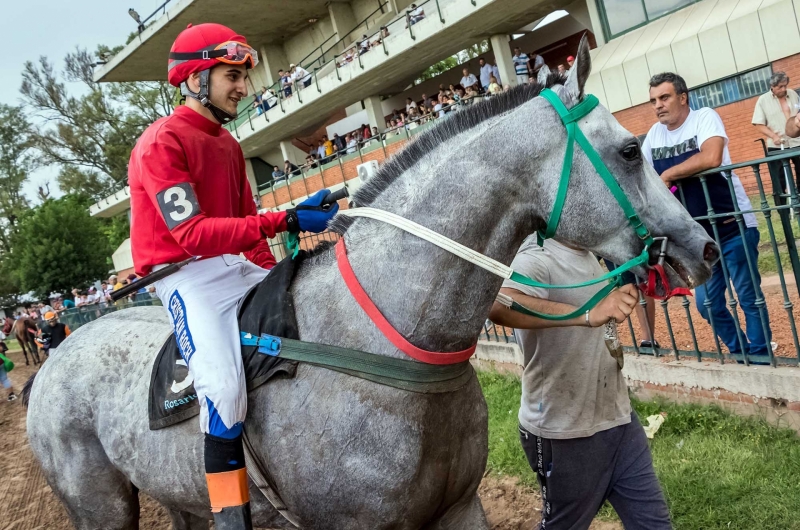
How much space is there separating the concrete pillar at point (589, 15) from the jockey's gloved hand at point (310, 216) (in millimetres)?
18735

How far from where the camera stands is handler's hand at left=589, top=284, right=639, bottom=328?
2359mm

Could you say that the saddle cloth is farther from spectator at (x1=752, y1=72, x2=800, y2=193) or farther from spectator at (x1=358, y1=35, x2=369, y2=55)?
spectator at (x1=358, y1=35, x2=369, y2=55)

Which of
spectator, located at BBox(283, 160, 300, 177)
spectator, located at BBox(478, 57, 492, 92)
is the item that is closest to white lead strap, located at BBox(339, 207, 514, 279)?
spectator, located at BBox(478, 57, 492, 92)

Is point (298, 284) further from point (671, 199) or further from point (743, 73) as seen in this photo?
point (743, 73)

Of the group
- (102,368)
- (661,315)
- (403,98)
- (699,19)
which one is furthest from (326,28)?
(102,368)

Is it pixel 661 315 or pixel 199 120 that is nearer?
pixel 199 120

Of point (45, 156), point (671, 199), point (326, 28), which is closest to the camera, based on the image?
point (671, 199)

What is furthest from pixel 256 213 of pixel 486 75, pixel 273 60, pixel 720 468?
pixel 273 60

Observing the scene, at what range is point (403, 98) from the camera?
2816 cm

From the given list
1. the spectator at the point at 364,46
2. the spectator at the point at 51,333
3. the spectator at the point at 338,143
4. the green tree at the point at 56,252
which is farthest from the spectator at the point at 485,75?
the green tree at the point at 56,252

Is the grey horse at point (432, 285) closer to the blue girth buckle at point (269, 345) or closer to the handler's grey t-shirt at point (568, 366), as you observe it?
the blue girth buckle at point (269, 345)

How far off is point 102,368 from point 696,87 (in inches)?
659

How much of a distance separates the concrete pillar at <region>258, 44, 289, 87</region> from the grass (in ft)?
112

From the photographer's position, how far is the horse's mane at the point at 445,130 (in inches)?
95.0
